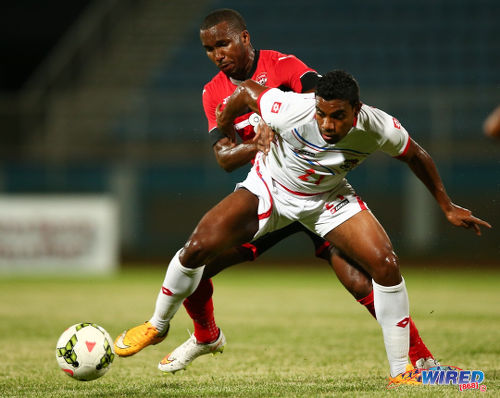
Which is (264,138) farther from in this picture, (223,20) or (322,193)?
(223,20)

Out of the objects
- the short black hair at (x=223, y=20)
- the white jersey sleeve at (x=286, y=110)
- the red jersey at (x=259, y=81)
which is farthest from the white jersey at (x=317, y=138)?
the short black hair at (x=223, y=20)

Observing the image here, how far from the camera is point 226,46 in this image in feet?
16.7

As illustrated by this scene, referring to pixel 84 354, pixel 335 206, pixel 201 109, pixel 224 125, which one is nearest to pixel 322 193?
pixel 335 206

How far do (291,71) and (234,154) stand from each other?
0.79 meters

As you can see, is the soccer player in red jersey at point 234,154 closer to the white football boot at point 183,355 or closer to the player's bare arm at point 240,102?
the white football boot at point 183,355

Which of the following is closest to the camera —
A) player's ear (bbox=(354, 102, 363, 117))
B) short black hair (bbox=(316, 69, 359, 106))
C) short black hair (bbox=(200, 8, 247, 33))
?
short black hair (bbox=(316, 69, 359, 106))

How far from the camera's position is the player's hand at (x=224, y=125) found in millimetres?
4871

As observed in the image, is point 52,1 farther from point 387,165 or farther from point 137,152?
point 387,165

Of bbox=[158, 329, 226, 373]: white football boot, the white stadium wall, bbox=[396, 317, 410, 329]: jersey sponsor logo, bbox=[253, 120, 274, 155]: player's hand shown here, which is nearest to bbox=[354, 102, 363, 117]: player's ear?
bbox=[253, 120, 274, 155]: player's hand

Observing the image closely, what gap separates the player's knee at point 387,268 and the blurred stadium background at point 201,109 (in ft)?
37.9

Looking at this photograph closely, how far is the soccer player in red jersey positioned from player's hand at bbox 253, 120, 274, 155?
58mm

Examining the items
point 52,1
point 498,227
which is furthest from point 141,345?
point 52,1

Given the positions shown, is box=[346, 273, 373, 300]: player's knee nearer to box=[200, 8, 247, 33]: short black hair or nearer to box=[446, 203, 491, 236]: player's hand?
box=[446, 203, 491, 236]: player's hand

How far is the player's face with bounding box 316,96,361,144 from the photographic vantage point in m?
4.34
